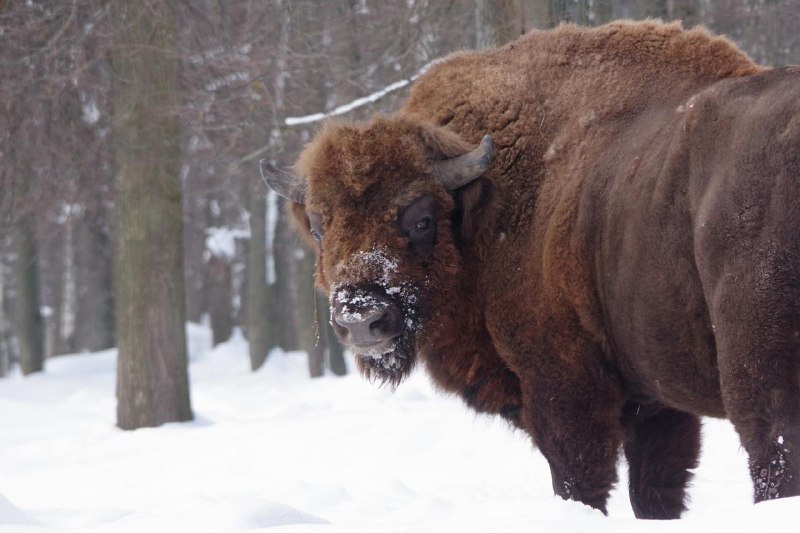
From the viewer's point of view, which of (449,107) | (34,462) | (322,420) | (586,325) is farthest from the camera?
(322,420)

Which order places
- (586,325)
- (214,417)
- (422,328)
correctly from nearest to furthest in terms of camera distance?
(586,325) < (422,328) < (214,417)

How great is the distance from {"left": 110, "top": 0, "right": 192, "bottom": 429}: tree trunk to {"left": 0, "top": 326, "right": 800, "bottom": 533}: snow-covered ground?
1.77 feet

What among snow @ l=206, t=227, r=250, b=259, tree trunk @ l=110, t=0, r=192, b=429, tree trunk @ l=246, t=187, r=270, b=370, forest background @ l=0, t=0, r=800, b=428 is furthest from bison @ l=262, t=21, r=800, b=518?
snow @ l=206, t=227, r=250, b=259

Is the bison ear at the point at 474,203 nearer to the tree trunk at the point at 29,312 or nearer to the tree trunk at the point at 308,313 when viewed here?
the tree trunk at the point at 308,313

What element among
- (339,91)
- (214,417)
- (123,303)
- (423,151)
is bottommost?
(214,417)

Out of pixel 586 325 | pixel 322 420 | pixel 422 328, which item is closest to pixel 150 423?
pixel 322 420

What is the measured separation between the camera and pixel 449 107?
17.4ft

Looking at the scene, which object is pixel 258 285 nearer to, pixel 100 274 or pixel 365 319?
pixel 100 274

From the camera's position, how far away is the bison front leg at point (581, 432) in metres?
4.37

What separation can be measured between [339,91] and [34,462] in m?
4.72

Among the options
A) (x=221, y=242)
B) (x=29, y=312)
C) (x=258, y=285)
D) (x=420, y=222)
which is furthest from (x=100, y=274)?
(x=420, y=222)

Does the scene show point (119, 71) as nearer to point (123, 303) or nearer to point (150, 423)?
point (123, 303)

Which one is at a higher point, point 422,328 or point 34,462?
point 422,328

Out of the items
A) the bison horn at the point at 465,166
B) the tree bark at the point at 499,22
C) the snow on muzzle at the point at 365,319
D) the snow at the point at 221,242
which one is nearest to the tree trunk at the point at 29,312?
the snow at the point at 221,242
